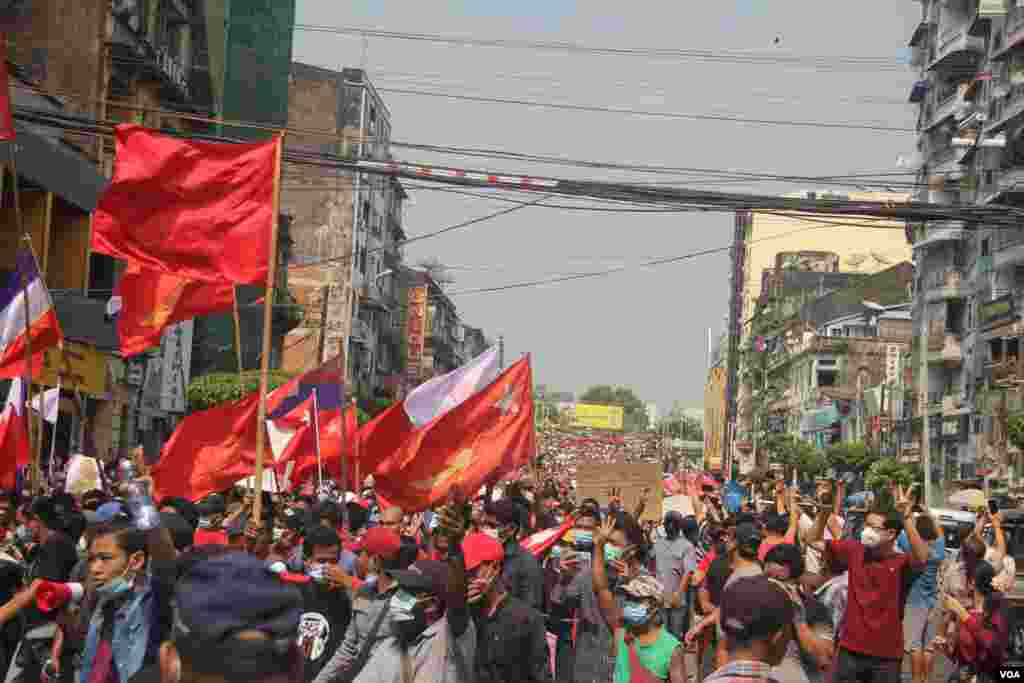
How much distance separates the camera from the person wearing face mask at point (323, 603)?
7258 mm

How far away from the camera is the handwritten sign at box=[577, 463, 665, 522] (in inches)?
584

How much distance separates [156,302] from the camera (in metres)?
13.4

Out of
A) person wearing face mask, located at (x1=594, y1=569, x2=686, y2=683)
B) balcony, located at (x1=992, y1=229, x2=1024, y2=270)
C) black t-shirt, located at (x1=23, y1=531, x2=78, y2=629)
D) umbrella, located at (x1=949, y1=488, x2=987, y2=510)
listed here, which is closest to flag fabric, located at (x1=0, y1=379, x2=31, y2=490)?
black t-shirt, located at (x1=23, y1=531, x2=78, y2=629)

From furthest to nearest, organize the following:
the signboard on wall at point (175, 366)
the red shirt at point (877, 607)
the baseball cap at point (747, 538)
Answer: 1. the signboard on wall at point (175, 366)
2. the red shirt at point (877, 607)
3. the baseball cap at point (747, 538)

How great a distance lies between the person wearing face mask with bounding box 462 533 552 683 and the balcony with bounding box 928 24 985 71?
52.9 m

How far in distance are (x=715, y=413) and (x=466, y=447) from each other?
16044cm

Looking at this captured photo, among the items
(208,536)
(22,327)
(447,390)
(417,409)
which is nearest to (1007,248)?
(447,390)

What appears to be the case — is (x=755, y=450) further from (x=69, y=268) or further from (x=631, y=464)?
(x=631, y=464)

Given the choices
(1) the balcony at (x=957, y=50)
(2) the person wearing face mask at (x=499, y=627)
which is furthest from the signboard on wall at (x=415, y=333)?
(2) the person wearing face mask at (x=499, y=627)

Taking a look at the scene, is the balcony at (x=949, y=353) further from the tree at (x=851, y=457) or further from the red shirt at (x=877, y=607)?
the red shirt at (x=877, y=607)

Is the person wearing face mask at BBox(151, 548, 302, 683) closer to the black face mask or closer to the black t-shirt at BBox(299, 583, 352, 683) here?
the black face mask

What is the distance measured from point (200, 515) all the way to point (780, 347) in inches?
3976

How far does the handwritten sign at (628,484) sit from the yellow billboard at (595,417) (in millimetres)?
130309

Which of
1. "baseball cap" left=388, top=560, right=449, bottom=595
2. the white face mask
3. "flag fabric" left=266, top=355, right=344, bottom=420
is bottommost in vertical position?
the white face mask
